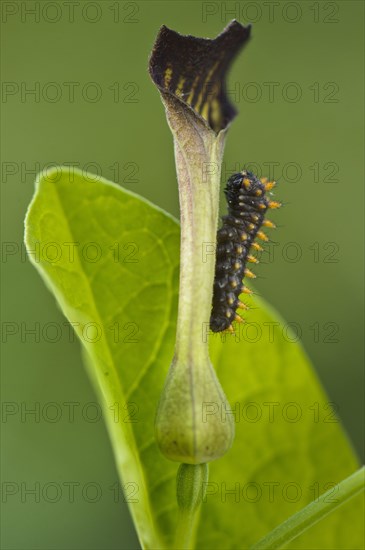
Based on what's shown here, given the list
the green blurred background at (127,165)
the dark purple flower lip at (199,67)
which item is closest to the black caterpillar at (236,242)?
the dark purple flower lip at (199,67)

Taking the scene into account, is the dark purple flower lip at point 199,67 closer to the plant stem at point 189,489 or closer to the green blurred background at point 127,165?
the plant stem at point 189,489

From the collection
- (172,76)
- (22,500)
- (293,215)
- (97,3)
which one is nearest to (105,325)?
(172,76)

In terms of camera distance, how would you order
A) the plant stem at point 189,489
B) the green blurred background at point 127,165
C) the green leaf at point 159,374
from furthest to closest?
the green blurred background at point 127,165
the green leaf at point 159,374
the plant stem at point 189,489

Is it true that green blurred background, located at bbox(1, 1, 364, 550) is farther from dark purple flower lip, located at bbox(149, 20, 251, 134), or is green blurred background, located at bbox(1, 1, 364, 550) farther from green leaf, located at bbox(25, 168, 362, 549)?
dark purple flower lip, located at bbox(149, 20, 251, 134)

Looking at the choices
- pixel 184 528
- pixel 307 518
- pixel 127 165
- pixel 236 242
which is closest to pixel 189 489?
pixel 184 528

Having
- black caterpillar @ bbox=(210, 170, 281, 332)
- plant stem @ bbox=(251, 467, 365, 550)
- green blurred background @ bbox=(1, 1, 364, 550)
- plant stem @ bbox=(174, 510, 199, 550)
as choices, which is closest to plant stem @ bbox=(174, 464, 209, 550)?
plant stem @ bbox=(174, 510, 199, 550)

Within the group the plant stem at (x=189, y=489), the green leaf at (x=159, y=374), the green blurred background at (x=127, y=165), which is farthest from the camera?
the green blurred background at (x=127, y=165)

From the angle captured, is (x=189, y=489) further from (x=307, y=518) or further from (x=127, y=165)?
(x=127, y=165)
